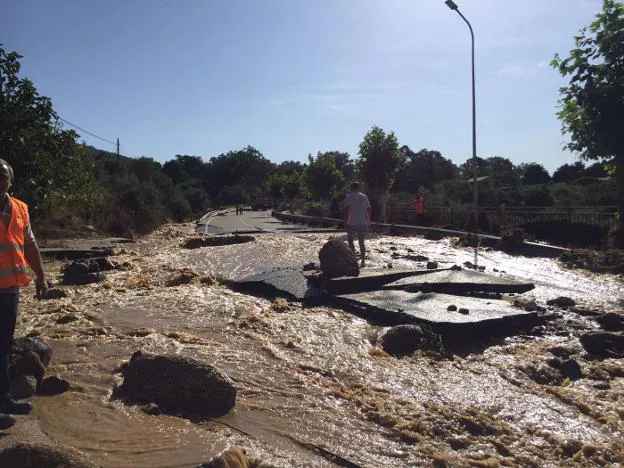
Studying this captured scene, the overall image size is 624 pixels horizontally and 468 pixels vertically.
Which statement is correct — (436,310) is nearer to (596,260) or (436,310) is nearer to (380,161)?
(596,260)

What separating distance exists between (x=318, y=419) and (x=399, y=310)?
136 inches

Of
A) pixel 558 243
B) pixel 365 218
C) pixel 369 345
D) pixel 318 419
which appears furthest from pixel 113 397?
pixel 558 243

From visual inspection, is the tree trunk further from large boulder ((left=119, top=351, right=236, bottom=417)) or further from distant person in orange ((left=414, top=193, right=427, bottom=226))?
distant person in orange ((left=414, top=193, right=427, bottom=226))

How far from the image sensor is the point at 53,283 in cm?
1144

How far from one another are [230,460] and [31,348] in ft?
9.21

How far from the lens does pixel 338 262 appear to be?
10.4 m

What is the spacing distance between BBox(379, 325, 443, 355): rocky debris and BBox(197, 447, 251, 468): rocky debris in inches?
125

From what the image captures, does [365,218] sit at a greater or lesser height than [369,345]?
greater

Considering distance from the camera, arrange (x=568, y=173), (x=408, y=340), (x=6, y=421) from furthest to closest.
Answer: (x=568, y=173) < (x=408, y=340) < (x=6, y=421)

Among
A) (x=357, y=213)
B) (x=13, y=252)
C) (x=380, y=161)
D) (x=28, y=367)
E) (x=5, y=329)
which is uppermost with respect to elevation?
(x=380, y=161)

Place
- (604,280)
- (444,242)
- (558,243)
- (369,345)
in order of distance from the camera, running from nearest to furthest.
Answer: (369,345), (604,280), (558,243), (444,242)

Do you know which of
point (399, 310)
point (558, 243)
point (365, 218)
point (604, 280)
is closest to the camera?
point (399, 310)

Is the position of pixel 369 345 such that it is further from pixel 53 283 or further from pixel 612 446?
pixel 53 283

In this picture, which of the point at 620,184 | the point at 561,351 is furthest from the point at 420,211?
the point at 561,351
